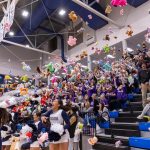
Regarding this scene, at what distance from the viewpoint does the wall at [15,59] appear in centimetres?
1875

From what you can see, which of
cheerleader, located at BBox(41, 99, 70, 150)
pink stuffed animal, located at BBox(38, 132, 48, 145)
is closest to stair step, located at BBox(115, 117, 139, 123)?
cheerleader, located at BBox(41, 99, 70, 150)

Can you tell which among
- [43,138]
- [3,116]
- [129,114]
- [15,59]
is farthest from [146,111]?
[15,59]

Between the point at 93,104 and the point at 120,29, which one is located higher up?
the point at 120,29

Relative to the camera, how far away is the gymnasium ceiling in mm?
11258

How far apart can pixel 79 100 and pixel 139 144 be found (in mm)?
4876

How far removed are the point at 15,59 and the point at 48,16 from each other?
7.36 meters

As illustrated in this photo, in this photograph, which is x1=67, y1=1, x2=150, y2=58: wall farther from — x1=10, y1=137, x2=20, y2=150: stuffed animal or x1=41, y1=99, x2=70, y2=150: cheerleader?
x1=10, y1=137, x2=20, y2=150: stuffed animal

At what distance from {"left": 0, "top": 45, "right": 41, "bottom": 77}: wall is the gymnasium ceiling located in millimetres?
2157

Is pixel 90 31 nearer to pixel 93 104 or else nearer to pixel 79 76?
pixel 79 76

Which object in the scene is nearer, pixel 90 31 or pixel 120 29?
pixel 120 29

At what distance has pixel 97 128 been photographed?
6.80m

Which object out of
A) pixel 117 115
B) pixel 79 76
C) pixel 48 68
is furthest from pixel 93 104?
pixel 48 68

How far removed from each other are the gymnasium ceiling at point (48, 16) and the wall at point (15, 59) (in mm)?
2157

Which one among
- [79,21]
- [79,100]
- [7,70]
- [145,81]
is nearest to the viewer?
[145,81]
